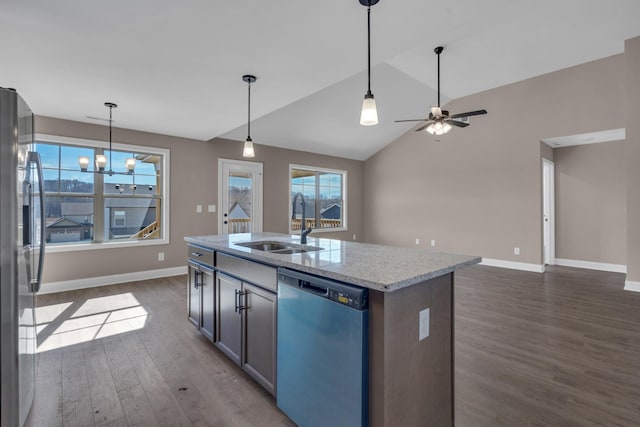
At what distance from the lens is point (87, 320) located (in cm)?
317

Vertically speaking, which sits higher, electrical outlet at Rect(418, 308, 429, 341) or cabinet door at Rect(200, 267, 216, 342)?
electrical outlet at Rect(418, 308, 429, 341)

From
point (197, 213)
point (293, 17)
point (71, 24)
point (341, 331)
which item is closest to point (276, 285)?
point (341, 331)

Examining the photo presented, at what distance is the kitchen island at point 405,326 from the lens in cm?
124

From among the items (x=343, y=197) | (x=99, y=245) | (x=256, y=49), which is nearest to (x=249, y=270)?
(x=256, y=49)

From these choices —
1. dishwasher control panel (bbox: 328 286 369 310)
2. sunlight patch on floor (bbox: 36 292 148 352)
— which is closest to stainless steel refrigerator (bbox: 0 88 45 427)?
sunlight patch on floor (bbox: 36 292 148 352)

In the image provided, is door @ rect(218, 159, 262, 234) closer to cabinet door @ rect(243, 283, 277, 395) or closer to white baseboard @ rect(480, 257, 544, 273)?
cabinet door @ rect(243, 283, 277, 395)

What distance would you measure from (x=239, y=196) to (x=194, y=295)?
11.1 feet

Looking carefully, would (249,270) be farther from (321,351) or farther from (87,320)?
(87,320)

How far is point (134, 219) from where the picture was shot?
491cm

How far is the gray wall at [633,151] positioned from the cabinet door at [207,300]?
531 centimetres

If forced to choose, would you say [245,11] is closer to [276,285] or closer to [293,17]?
[293,17]

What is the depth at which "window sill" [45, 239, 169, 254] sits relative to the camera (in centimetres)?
417

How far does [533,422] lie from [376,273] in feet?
4.27

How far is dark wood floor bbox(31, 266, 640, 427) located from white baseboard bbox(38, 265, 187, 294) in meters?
0.53
